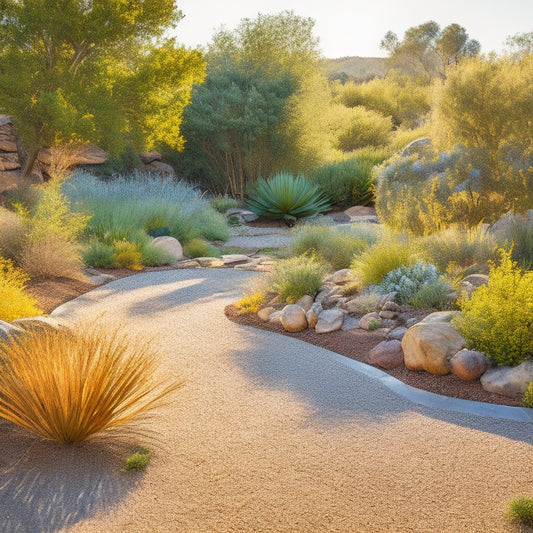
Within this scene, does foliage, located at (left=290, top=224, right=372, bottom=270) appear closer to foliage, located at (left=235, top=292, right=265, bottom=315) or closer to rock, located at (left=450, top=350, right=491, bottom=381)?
foliage, located at (left=235, top=292, right=265, bottom=315)

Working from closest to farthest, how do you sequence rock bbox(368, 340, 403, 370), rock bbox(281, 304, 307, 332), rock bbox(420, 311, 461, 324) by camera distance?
rock bbox(368, 340, 403, 370), rock bbox(420, 311, 461, 324), rock bbox(281, 304, 307, 332)

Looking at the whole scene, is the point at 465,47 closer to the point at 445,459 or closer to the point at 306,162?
the point at 306,162

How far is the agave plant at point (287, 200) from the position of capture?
15.6m

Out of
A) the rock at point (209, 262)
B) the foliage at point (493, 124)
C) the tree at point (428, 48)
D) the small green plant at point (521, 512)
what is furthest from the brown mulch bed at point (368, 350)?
the tree at point (428, 48)

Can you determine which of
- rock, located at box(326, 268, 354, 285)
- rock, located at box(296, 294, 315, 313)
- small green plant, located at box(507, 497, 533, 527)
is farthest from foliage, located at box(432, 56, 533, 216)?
small green plant, located at box(507, 497, 533, 527)

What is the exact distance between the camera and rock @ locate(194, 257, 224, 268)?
1028cm

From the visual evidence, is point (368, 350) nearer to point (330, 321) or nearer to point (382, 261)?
point (330, 321)

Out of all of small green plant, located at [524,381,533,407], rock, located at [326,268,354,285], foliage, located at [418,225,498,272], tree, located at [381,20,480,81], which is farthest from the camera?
tree, located at [381,20,480,81]

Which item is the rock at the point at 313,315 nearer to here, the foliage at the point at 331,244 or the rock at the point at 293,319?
the rock at the point at 293,319

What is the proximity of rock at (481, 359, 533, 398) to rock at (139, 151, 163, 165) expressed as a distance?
16.0 meters

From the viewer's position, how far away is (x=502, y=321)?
4.49 m

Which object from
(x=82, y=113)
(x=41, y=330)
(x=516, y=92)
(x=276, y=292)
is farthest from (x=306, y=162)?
(x=41, y=330)

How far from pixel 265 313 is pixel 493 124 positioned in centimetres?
545

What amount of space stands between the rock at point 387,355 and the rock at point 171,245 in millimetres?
5967
